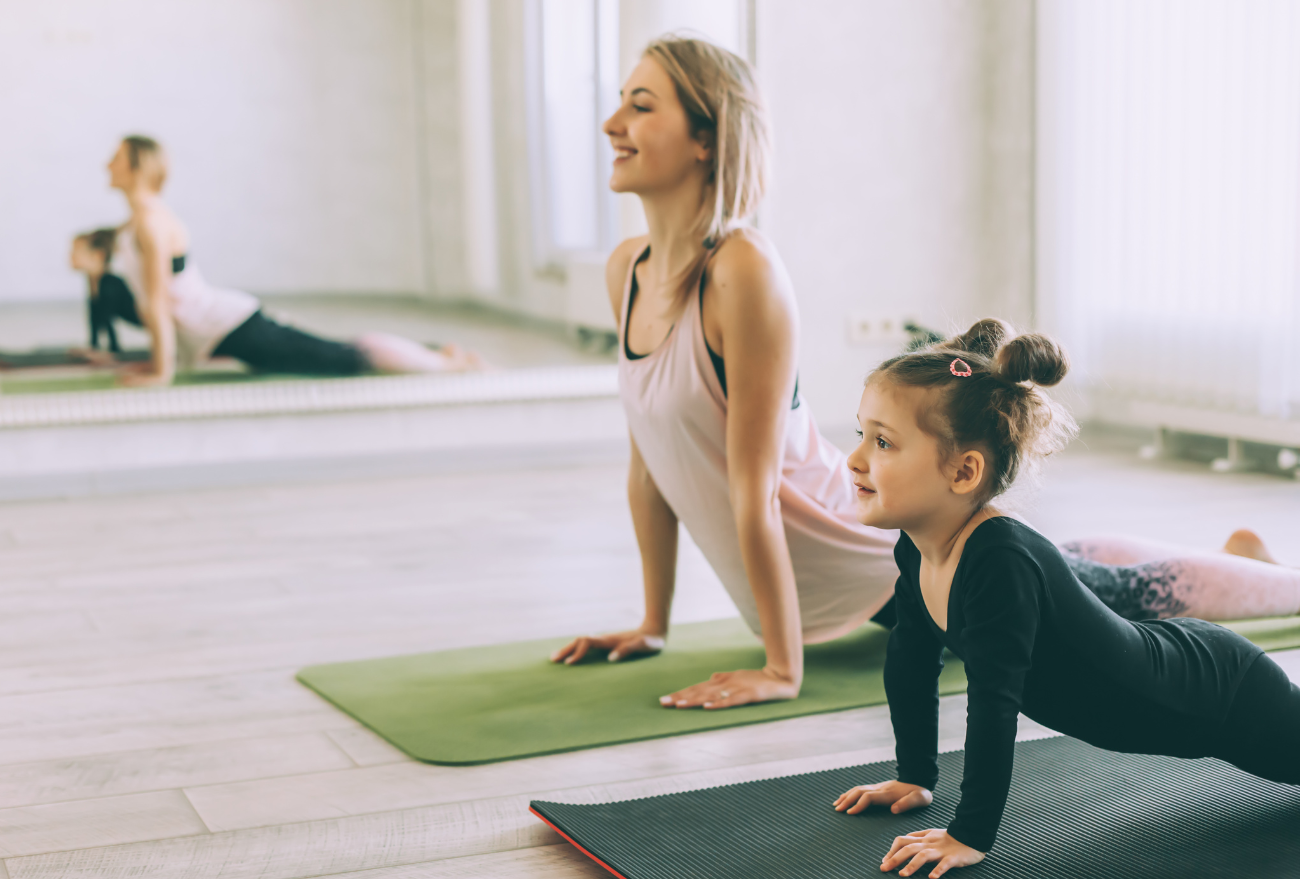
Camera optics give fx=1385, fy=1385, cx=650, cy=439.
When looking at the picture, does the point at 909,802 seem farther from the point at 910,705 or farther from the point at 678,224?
the point at 678,224

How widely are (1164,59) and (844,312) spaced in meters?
1.21

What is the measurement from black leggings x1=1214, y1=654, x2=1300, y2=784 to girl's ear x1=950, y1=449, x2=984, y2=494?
37 cm

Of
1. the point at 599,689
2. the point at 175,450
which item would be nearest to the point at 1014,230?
the point at 175,450

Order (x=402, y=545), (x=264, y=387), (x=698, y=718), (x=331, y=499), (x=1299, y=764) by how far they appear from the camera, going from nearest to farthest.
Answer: (x=1299, y=764) → (x=698, y=718) → (x=402, y=545) → (x=331, y=499) → (x=264, y=387)

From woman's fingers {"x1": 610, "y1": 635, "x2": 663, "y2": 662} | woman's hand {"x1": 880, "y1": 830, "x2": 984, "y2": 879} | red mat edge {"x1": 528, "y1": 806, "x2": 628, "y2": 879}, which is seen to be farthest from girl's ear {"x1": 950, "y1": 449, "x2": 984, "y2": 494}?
woman's fingers {"x1": 610, "y1": 635, "x2": 663, "y2": 662}

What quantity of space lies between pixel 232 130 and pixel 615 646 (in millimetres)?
2358

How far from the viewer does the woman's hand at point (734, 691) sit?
6.25ft

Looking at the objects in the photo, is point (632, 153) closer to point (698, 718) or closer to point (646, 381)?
point (646, 381)

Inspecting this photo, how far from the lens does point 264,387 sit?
13.1 feet

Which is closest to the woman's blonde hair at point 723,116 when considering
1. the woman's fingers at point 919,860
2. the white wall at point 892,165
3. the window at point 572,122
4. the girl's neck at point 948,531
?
the girl's neck at point 948,531

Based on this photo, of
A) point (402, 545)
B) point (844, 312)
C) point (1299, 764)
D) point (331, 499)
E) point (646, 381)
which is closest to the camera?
point (1299, 764)

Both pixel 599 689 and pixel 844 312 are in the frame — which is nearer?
pixel 599 689

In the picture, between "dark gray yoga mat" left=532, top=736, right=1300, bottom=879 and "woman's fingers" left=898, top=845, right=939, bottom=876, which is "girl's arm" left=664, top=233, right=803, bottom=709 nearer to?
"dark gray yoga mat" left=532, top=736, right=1300, bottom=879

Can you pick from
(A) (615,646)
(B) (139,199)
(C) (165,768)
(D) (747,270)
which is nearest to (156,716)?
(C) (165,768)
